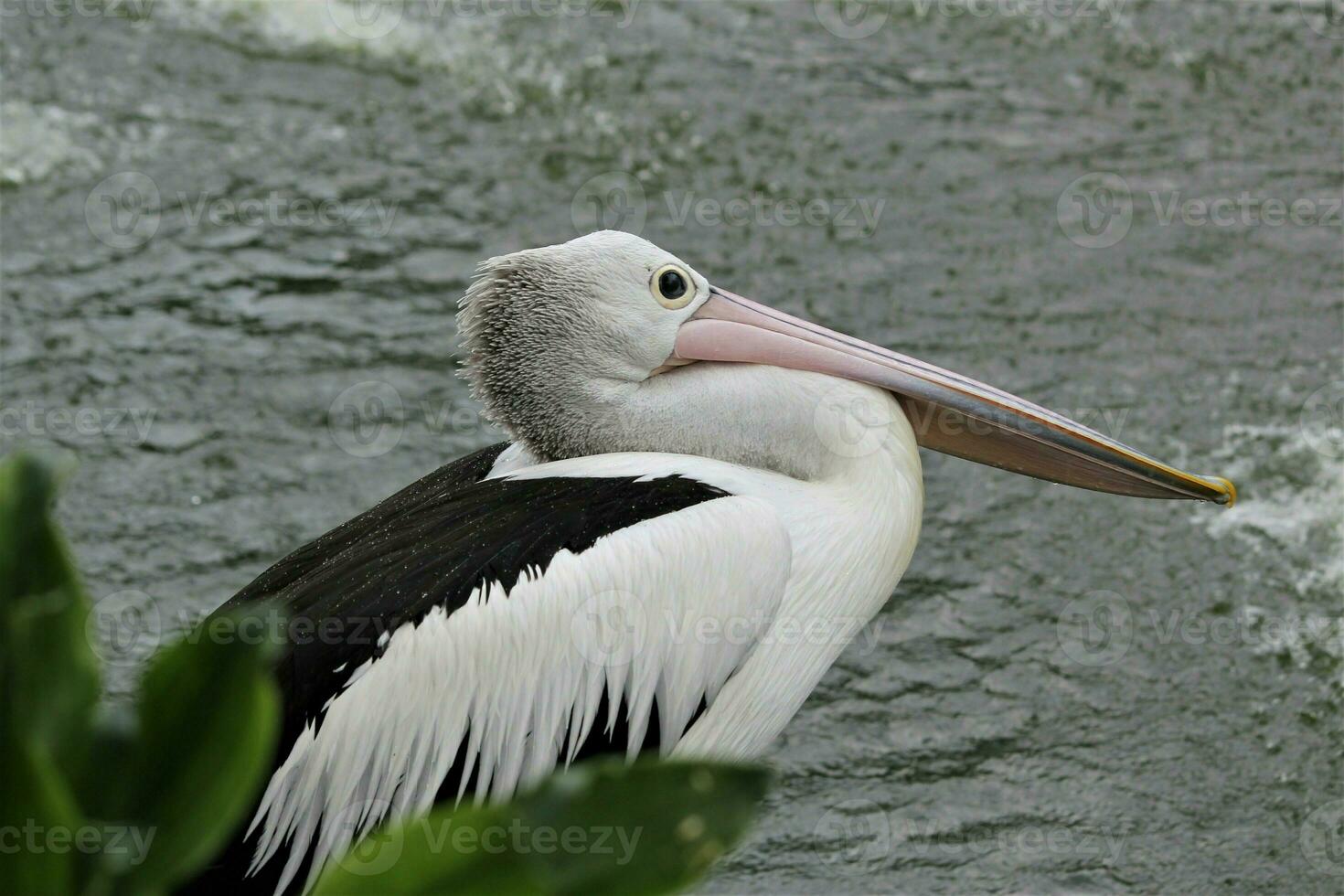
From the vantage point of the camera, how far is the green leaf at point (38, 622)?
758 mm

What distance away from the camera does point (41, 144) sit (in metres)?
6.32

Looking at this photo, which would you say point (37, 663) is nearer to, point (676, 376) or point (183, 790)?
point (183, 790)

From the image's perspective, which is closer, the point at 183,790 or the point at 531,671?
the point at 183,790

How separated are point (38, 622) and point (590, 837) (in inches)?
11.6

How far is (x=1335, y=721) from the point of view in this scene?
4008 mm

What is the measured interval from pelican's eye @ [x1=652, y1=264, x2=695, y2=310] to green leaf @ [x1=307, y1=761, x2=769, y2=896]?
90.0 inches

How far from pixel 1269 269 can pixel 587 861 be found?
5.68 metres

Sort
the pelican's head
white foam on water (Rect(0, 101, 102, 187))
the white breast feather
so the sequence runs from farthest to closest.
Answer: white foam on water (Rect(0, 101, 102, 187)) < the pelican's head < the white breast feather

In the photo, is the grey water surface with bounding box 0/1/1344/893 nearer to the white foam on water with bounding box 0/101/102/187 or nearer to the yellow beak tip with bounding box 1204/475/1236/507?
the white foam on water with bounding box 0/101/102/187

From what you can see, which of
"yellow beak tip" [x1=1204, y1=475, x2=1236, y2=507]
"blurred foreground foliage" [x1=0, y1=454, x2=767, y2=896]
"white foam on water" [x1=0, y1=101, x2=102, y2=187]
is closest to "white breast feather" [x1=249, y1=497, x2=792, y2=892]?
"yellow beak tip" [x1=1204, y1=475, x2=1236, y2=507]

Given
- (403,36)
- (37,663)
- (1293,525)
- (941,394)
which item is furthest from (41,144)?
(37,663)

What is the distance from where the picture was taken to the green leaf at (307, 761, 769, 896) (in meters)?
0.77

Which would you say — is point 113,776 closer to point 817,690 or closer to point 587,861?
point 587,861

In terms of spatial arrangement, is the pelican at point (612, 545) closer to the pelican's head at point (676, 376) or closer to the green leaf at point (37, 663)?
the pelican's head at point (676, 376)
